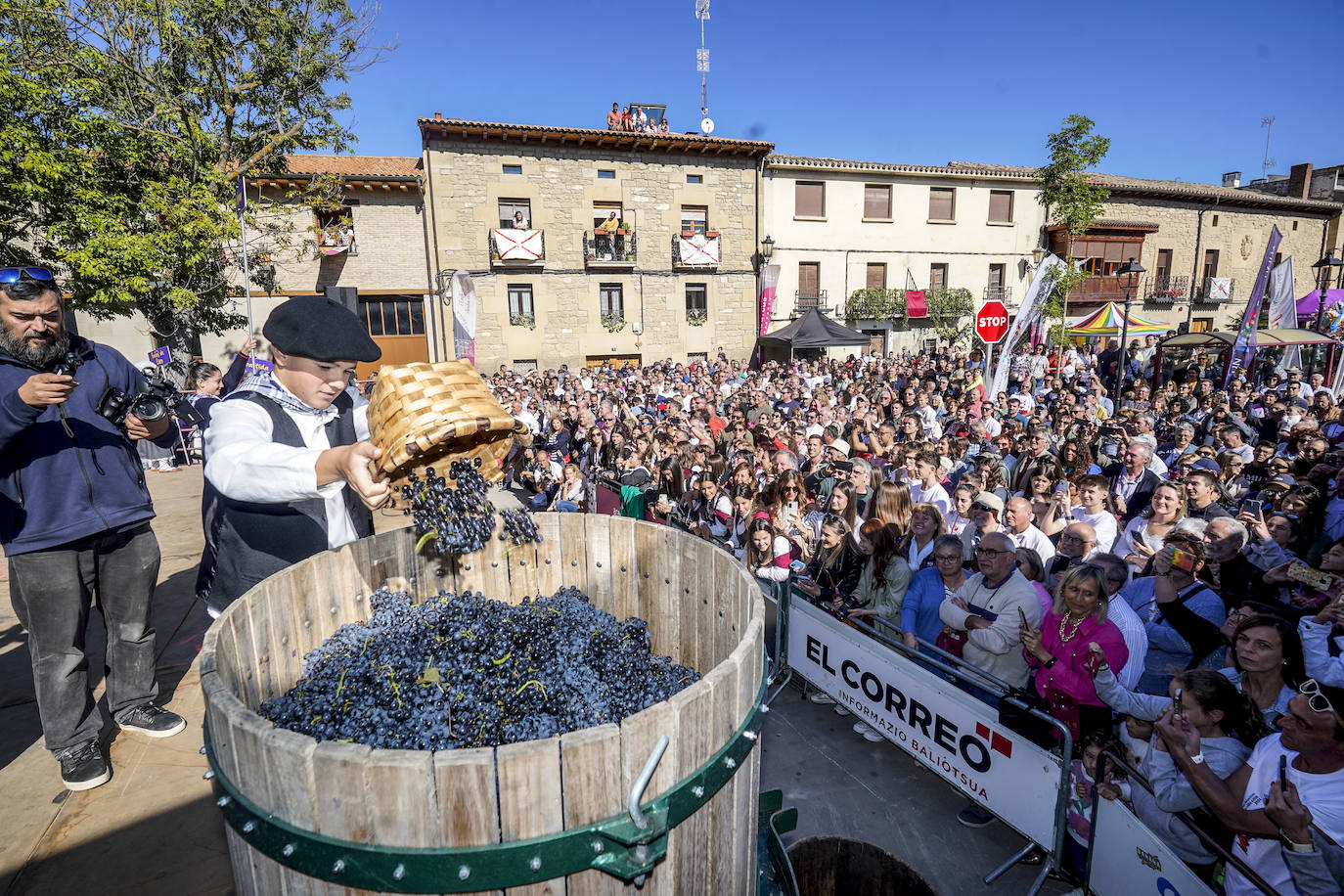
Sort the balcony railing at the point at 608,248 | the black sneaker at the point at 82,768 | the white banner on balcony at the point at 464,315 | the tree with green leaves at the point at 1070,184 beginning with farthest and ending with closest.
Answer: the balcony railing at the point at 608,248 < the tree with green leaves at the point at 1070,184 < the white banner on balcony at the point at 464,315 < the black sneaker at the point at 82,768

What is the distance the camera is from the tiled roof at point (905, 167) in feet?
89.4

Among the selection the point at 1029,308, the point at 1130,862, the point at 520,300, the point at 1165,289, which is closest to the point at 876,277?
the point at 520,300

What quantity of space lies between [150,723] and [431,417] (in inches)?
116

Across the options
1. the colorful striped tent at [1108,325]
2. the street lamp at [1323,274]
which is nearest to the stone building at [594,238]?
the colorful striped tent at [1108,325]

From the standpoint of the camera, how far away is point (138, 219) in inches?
642

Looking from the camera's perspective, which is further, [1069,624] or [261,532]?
[1069,624]

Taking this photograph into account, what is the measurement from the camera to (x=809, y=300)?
2856 centimetres

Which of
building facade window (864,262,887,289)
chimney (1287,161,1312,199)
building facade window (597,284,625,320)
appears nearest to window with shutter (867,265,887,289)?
building facade window (864,262,887,289)

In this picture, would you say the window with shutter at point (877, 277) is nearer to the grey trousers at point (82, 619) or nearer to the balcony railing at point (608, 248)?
the balcony railing at point (608, 248)

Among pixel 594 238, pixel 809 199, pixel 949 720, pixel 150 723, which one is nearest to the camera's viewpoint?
pixel 150 723

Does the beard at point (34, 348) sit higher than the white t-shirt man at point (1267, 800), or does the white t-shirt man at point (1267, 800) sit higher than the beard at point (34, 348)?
the beard at point (34, 348)

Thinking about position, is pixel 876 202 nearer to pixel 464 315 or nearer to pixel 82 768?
pixel 464 315

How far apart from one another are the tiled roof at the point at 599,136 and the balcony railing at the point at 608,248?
11.1 feet

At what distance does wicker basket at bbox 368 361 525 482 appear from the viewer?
2.16m
